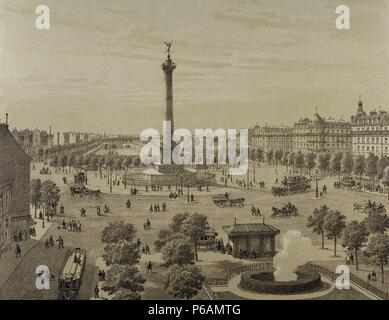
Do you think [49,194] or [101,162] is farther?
[101,162]

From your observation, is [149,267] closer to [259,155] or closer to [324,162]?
[259,155]

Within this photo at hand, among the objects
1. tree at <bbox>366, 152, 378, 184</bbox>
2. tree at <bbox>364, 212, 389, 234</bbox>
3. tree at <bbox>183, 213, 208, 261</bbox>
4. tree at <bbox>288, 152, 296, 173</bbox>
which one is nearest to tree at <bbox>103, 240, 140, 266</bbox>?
tree at <bbox>183, 213, 208, 261</bbox>

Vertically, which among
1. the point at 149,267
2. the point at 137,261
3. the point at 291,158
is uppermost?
the point at 291,158

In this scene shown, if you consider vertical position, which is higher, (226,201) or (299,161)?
(299,161)

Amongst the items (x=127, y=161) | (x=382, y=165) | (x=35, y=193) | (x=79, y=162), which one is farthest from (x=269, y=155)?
(x=35, y=193)
